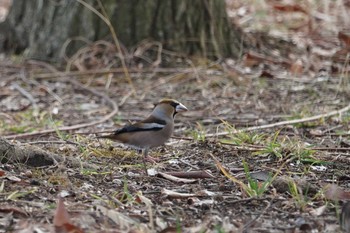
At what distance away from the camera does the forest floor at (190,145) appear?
3000 mm

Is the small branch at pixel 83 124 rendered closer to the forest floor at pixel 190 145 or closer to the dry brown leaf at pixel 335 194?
the forest floor at pixel 190 145

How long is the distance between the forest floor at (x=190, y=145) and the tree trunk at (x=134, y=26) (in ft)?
0.49

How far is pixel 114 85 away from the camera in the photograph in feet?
22.6

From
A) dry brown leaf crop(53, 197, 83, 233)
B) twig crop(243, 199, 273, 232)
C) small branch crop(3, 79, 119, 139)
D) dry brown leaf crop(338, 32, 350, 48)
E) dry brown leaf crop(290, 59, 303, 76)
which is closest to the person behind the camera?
dry brown leaf crop(53, 197, 83, 233)

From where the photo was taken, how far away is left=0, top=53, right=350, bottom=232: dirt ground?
9.78 feet

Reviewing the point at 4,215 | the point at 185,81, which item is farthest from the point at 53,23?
the point at 4,215

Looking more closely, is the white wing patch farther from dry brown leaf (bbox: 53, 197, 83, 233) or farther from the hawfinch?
dry brown leaf (bbox: 53, 197, 83, 233)

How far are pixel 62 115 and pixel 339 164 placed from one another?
2.57 metres

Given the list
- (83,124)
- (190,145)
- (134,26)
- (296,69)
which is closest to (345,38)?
(296,69)

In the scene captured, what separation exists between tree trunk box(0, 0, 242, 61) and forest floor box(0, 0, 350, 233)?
0.15 meters

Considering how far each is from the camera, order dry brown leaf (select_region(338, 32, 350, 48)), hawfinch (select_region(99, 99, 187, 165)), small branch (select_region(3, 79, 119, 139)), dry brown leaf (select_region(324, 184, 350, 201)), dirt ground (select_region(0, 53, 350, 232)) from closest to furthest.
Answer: dirt ground (select_region(0, 53, 350, 232)), dry brown leaf (select_region(324, 184, 350, 201)), hawfinch (select_region(99, 99, 187, 165)), small branch (select_region(3, 79, 119, 139)), dry brown leaf (select_region(338, 32, 350, 48))

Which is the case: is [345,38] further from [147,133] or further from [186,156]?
[147,133]

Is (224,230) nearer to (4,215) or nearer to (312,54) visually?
(4,215)

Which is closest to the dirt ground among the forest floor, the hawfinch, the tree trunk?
the forest floor
